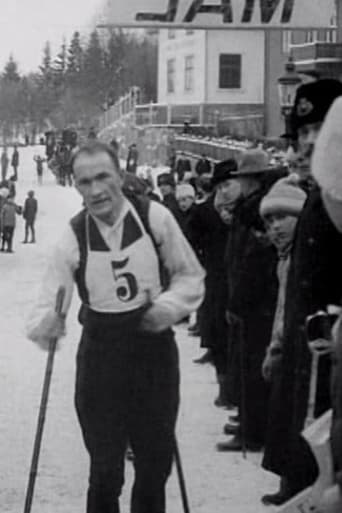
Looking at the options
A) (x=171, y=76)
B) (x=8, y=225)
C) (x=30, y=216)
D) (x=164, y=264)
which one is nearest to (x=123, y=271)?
(x=164, y=264)

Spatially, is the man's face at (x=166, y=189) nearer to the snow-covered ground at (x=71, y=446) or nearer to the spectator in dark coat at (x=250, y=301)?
the snow-covered ground at (x=71, y=446)

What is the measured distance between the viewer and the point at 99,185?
586 centimetres

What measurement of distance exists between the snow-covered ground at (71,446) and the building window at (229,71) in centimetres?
5431

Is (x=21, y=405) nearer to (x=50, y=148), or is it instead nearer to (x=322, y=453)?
(x=322, y=453)

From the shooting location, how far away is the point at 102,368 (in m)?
5.76

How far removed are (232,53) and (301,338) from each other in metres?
66.2

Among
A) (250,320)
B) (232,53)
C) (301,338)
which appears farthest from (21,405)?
(232,53)

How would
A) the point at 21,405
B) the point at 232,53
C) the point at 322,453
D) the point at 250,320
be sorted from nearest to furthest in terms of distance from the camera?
the point at 322,453, the point at 250,320, the point at 21,405, the point at 232,53

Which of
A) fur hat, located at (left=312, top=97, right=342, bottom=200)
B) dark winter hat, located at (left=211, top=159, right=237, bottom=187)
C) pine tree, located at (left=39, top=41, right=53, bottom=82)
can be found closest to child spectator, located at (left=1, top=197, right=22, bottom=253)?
dark winter hat, located at (left=211, top=159, right=237, bottom=187)

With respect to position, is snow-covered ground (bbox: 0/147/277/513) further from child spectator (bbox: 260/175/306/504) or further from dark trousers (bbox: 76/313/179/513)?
dark trousers (bbox: 76/313/179/513)

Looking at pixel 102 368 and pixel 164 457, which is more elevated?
pixel 102 368

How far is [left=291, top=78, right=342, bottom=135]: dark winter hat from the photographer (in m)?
5.50

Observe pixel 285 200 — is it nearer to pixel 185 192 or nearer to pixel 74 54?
pixel 185 192

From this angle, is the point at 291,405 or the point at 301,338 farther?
the point at 291,405
